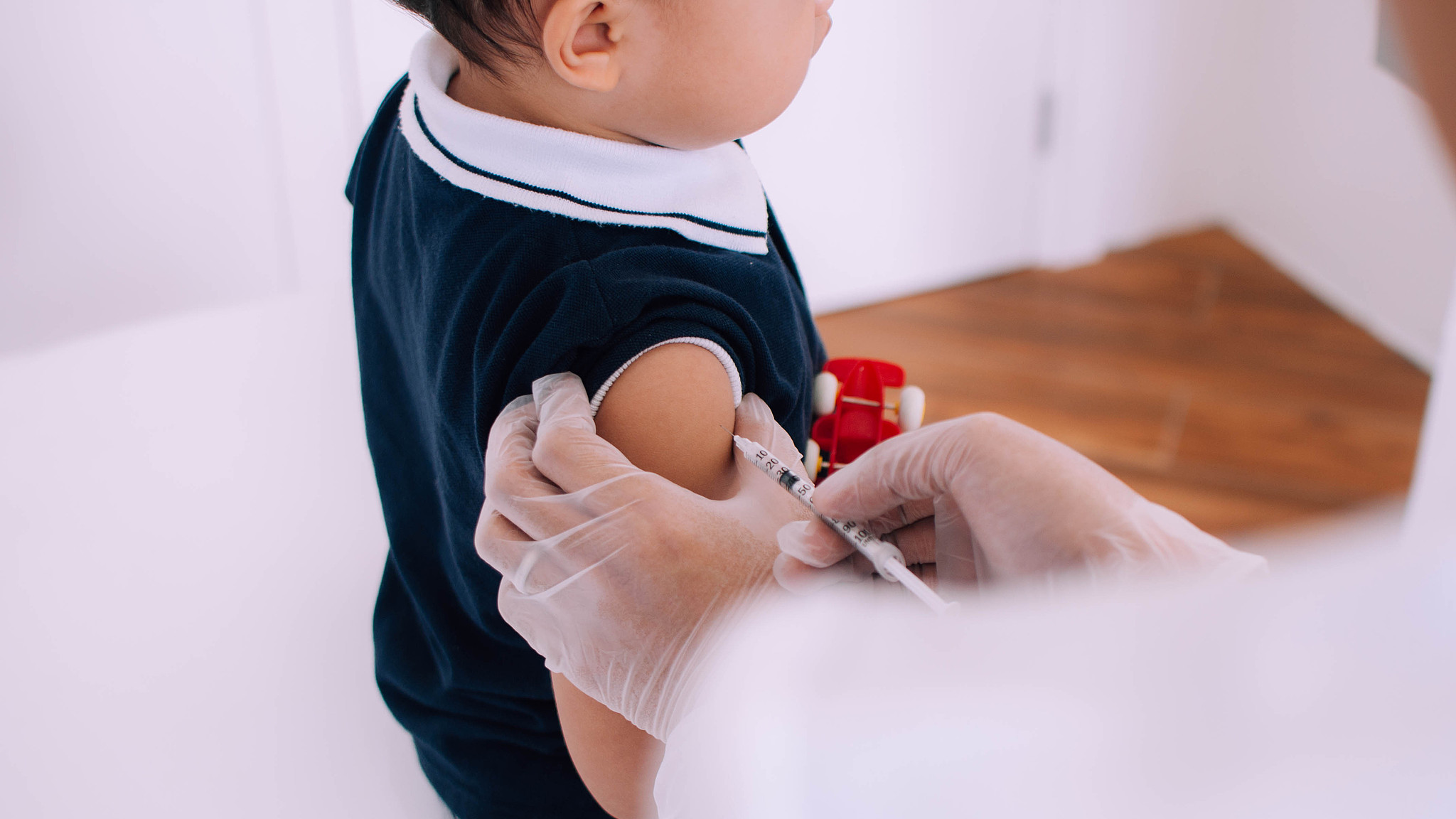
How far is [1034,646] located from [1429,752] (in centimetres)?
11

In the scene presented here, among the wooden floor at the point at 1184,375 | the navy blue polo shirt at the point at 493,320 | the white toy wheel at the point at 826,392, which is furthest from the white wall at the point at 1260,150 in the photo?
the navy blue polo shirt at the point at 493,320

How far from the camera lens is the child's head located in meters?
0.50

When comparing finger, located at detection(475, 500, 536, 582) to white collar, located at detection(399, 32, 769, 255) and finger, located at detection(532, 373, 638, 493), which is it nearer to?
finger, located at detection(532, 373, 638, 493)

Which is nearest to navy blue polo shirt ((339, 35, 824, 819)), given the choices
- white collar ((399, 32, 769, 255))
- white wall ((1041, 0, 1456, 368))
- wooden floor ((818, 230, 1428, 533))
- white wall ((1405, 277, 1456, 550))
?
white collar ((399, 32, 769, 255))

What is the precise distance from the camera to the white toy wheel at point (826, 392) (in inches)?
28.2

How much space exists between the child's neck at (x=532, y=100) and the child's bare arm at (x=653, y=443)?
140mm

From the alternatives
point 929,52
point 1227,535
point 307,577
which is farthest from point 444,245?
point 929,52

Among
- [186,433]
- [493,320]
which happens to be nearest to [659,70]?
[493,320]

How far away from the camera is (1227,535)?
1.72m

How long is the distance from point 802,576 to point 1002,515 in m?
0.10

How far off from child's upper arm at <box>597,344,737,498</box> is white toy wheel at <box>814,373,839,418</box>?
20 cm

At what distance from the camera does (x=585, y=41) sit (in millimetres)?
505

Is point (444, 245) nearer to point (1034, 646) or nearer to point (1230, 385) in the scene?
point (1034, 646)

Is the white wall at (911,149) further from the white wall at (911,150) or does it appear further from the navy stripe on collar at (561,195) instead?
the navy stripe on collar at (561,195)
